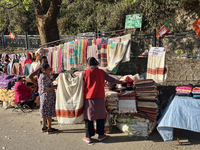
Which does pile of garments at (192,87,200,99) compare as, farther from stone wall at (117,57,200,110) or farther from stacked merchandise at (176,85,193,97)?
stone wall at (117,57,200,110)

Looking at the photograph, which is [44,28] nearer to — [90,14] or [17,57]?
[17,57]

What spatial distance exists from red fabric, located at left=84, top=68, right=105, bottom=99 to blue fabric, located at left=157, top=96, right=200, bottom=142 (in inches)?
53.1

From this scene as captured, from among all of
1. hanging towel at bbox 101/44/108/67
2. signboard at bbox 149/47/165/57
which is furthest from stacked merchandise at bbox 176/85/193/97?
hanging towel at bbox 101/44/108/67

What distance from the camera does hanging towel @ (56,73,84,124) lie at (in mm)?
4020

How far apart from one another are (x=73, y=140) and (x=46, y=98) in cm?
112

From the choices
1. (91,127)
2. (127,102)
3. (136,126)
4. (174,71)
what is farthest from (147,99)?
(174,71)

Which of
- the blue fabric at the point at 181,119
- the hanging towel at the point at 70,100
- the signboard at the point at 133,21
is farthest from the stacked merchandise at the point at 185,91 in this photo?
the signboard at the point at 133,21

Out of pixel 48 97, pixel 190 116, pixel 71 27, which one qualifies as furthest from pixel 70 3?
pixel 190 116

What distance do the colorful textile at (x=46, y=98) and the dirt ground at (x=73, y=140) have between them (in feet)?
1.82

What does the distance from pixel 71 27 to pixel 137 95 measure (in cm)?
1424

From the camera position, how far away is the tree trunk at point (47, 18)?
822 cm

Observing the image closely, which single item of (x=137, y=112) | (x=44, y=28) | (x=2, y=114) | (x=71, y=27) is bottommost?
(x=2, y=114)

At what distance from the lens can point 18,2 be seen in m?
10.3

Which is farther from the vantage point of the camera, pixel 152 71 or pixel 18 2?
pixel 18 2
